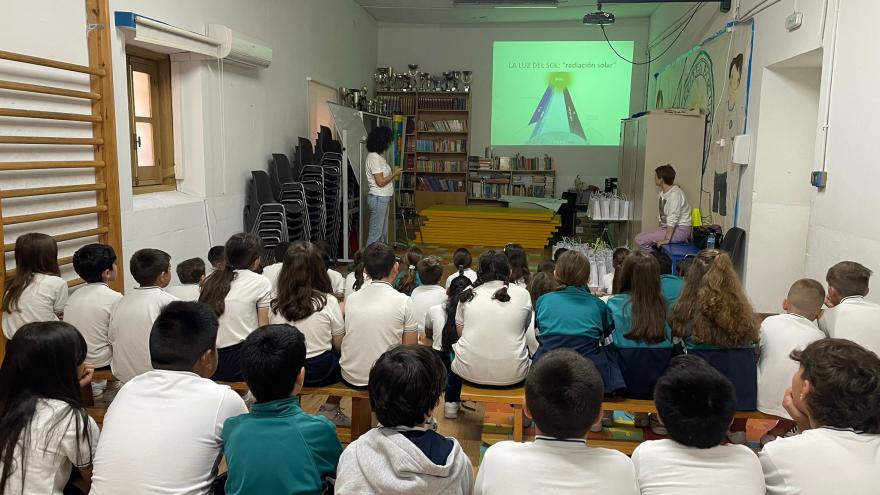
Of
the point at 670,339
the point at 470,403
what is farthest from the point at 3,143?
the point at 670,339

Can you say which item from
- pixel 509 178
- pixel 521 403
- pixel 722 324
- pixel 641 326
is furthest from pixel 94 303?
pixel 509 178

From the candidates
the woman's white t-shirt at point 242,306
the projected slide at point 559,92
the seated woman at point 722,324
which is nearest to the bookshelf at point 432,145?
the projected slide at point 559,92

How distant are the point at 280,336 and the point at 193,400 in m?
0.28

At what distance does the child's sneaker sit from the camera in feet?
11.2

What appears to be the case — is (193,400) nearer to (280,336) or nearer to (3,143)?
(280,336)

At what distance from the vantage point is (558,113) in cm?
1099

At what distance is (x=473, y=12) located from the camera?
10.2 metres

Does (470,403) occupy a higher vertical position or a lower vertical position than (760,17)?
lower

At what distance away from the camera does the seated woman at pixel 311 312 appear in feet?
9.52

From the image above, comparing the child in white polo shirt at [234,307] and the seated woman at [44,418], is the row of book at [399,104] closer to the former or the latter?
the child in white polo shirt at [234,307]

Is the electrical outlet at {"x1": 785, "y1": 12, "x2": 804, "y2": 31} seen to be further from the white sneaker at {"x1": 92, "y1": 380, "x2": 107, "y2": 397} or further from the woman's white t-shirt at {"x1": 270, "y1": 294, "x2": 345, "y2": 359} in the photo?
the white sneaker at {"x1": 92, "y1": 380, "x2": 107, "y2": 397}

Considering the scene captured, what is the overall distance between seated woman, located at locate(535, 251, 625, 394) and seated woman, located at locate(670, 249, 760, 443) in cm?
33

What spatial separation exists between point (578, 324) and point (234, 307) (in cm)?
158

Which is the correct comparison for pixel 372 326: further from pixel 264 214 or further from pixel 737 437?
pixel 264 214
